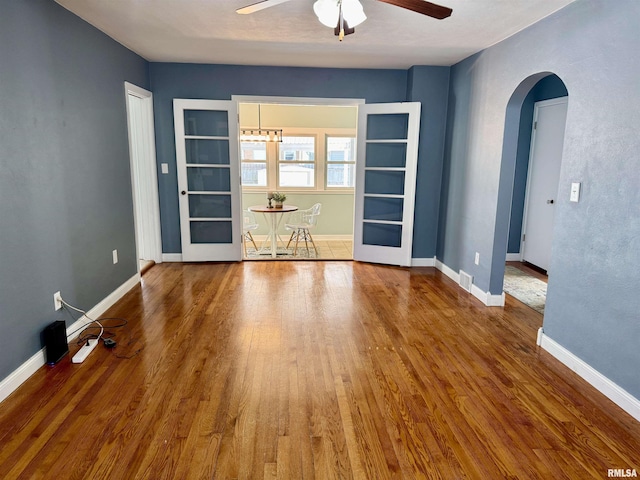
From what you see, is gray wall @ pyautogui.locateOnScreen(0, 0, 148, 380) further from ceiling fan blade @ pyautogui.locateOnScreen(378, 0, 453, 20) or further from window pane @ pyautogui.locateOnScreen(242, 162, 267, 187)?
window pane @ pyautogui.locateOnScreen(242, 162, 267, 187)

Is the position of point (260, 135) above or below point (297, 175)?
above

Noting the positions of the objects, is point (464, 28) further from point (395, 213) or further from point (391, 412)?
point (391, 412)

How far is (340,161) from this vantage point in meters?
7.56

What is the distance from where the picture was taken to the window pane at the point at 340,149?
7504 millimetres

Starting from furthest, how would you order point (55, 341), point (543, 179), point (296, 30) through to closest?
1. point (543, 179)
2. point (296, 30)
3. point (55, 341)

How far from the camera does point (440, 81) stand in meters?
5.05

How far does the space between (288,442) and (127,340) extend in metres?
1.74

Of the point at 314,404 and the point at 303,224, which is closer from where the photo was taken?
the point at 314,404

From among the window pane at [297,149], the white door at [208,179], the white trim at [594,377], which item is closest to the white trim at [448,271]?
the white trim at [594,377]

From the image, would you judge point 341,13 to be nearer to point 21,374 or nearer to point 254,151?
point 21,374

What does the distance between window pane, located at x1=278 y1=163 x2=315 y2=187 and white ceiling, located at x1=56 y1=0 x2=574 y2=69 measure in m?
2.71

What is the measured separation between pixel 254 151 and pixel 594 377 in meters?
6.19

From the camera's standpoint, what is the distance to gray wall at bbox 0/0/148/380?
242 cm

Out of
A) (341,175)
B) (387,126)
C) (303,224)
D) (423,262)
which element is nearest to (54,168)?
(387,126)
